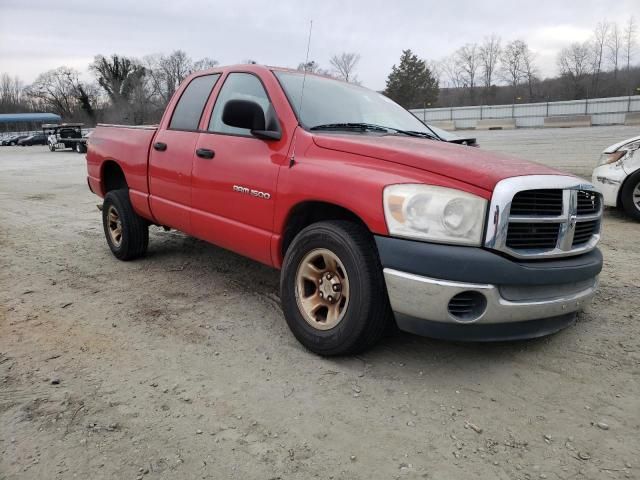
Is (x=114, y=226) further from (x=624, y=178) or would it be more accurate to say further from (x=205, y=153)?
(x=624, y=178)

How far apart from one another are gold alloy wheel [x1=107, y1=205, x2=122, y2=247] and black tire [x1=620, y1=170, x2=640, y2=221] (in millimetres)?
6408

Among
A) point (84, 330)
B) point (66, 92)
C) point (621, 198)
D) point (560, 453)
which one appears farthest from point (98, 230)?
point (66, 92)

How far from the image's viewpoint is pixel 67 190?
40.8 ft

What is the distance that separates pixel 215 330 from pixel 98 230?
440cm

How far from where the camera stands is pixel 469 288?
2.60 meters

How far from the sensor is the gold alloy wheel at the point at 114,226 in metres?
5.45

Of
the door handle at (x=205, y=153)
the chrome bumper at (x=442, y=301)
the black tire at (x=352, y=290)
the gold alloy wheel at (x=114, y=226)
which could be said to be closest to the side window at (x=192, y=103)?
the door handle at (x=205, y=153)

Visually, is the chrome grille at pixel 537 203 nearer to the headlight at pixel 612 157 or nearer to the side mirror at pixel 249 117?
the side mirror at pixel 249 117

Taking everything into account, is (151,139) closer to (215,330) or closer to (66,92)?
(215,330)

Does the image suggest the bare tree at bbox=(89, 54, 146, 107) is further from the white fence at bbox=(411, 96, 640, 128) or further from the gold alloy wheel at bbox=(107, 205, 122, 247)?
the gold alloy wheel at bbox=(107, 205, 122, 247)

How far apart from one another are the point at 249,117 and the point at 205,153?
2.38ft

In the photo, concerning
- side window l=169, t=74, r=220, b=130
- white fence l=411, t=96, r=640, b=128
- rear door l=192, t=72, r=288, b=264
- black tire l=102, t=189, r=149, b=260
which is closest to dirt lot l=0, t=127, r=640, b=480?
rear door l=192, t=72, r=288, b=264

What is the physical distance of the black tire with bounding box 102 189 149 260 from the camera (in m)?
5.19

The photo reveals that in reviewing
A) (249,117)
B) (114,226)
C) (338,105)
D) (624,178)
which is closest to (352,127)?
(338,105)
